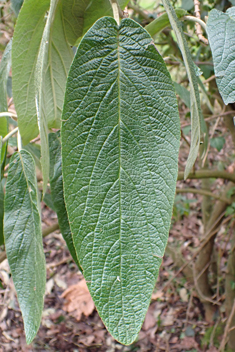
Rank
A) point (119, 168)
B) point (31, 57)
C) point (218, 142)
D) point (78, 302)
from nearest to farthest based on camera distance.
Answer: point (119, 168), point (31, 57), point (218, 142), point (78, 302)

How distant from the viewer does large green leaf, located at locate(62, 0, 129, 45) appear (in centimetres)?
45

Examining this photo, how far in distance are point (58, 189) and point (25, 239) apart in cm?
9

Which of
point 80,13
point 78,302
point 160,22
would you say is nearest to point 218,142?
point 160,22

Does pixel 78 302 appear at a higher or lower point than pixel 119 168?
lower

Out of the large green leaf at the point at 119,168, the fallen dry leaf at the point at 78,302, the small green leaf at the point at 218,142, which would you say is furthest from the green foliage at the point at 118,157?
the fallen dry leaf at the point at 78,302

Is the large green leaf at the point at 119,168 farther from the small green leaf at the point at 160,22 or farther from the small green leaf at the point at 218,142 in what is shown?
the small green leaf at the point at 218,142

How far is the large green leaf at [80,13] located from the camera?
45 centimetres

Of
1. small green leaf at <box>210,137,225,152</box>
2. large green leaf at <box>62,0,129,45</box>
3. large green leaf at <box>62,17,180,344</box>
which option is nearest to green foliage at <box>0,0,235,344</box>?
large green leaf at <box>62,17,180,344</box>

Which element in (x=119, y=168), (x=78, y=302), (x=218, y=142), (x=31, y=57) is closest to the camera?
(x=119, y=168)

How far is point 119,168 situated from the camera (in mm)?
343

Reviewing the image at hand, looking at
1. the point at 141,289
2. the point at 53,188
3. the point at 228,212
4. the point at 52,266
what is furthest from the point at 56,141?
the point at 52,266

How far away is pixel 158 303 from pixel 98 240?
1.97 metres

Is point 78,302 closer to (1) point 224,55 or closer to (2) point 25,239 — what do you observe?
(2) point 25,239

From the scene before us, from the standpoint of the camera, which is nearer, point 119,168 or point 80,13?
point 119,168
